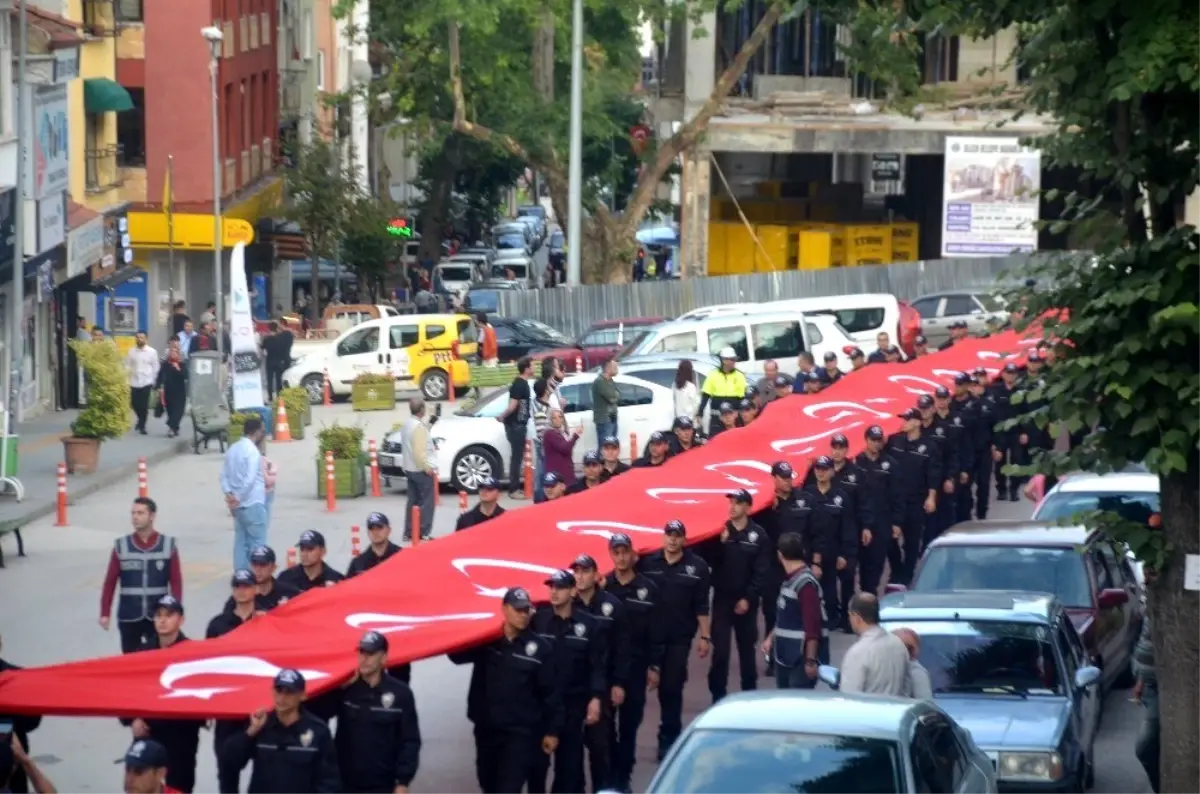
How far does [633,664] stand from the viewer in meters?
14.1

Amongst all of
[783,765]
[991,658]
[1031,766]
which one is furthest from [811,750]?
[991,658]

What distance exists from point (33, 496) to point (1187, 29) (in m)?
19.6

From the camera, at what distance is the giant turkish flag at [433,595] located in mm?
10555

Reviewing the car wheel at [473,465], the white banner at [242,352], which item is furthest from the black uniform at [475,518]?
the white banner at [242,352]

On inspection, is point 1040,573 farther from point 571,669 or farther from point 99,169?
point 99,169

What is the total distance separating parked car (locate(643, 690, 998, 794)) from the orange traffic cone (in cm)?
2441

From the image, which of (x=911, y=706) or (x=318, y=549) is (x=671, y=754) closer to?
(x=911, y=706)

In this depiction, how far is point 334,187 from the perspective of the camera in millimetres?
56875

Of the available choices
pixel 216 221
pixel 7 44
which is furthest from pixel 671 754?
pixel 216 221

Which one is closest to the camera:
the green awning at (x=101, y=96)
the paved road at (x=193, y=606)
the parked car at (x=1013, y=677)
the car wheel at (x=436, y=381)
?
the parked car at (x=1013, y=677)

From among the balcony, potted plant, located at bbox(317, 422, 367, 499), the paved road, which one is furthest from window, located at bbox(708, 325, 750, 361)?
the balcony

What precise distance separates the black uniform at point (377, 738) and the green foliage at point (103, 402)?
61.8 feet

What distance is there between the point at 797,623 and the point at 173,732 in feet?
15.9

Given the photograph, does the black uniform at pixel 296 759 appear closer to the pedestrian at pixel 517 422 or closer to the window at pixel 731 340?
the pedestrian at pixel 517 422
